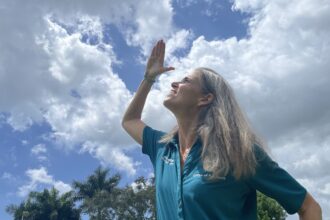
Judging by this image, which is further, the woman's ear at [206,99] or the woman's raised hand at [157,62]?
the woman's raised hand at [157,62]

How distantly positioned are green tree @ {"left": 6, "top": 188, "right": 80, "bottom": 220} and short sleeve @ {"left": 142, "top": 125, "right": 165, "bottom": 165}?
5905 centimetres

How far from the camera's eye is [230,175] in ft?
9.59

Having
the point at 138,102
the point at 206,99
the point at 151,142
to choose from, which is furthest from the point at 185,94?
the point at 138,102

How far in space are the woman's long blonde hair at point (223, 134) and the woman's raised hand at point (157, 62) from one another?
60 cm

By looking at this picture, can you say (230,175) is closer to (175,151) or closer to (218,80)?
(175,151)

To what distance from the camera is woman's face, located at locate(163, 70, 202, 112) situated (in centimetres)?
356

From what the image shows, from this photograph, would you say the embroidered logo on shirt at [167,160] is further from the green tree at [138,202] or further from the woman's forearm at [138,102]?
the green tree at [138,202]

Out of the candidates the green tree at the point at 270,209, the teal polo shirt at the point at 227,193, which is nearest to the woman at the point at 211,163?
the teal polo shirt at the point at 227,193

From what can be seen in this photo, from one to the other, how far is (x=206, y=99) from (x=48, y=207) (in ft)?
201

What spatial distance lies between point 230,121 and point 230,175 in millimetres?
489

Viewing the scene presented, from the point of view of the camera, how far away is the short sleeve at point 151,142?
3.67 meters

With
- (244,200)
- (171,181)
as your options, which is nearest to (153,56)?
(171,181)

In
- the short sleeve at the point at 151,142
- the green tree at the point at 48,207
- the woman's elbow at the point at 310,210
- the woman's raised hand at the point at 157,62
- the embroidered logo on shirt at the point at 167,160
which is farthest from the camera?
the green tree at the point at 48,207

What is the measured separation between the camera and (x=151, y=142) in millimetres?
3729
